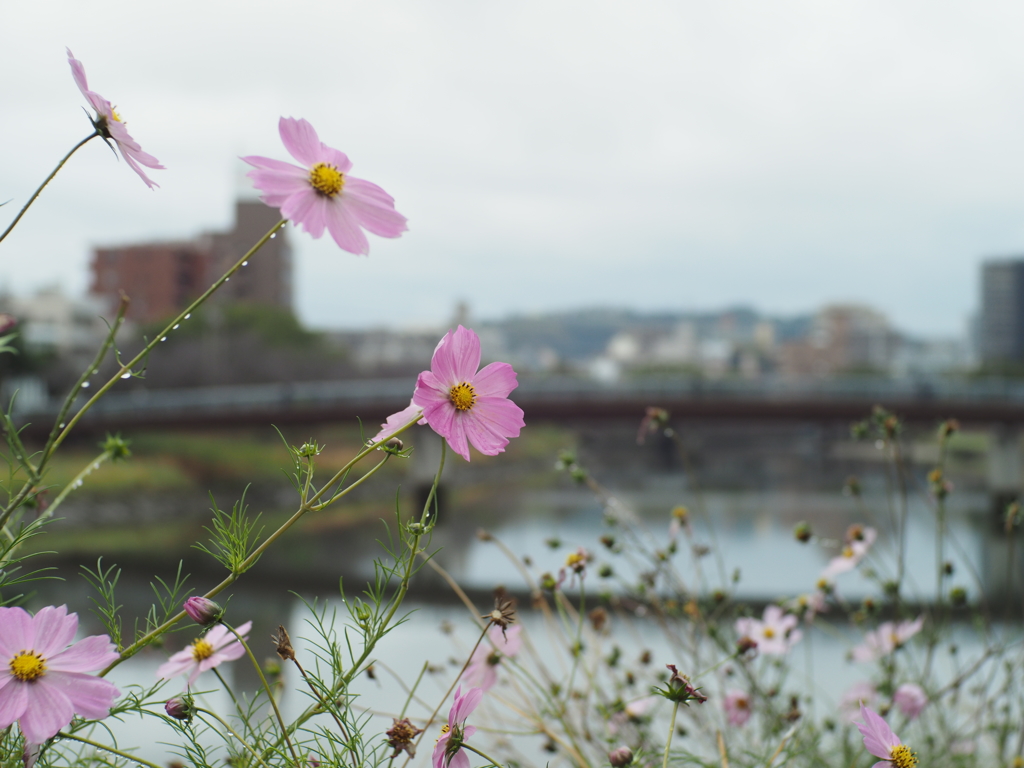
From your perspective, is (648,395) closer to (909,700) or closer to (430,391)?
(909,700)

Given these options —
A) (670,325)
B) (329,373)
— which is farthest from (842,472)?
(670,325)

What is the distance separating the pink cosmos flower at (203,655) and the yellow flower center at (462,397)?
11.7 inches

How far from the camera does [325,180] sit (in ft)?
1.96

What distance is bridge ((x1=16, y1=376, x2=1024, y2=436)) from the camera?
1794 centimetres

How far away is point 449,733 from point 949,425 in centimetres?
110

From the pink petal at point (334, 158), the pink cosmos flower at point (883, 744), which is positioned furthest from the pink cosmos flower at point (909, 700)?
the pink petal at point (334, 158)

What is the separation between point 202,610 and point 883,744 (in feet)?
1.54

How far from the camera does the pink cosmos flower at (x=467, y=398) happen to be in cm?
58

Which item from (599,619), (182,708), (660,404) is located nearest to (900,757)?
(182,708)

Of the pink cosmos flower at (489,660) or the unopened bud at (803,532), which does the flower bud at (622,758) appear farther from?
the unopened bud at (803,532)

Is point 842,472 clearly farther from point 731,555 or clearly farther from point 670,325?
point 670,325

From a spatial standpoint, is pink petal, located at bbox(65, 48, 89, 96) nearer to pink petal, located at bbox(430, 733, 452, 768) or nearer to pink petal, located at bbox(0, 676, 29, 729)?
pink petal, located at bbox(0, 676, 29, 729)

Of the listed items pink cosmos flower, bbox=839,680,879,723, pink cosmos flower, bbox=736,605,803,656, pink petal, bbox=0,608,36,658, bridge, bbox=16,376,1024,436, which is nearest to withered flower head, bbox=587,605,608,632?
pink cosmos flower, bbox=736,605,803,656

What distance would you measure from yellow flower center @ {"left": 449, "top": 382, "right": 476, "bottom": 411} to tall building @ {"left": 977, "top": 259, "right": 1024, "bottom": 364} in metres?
82.4
